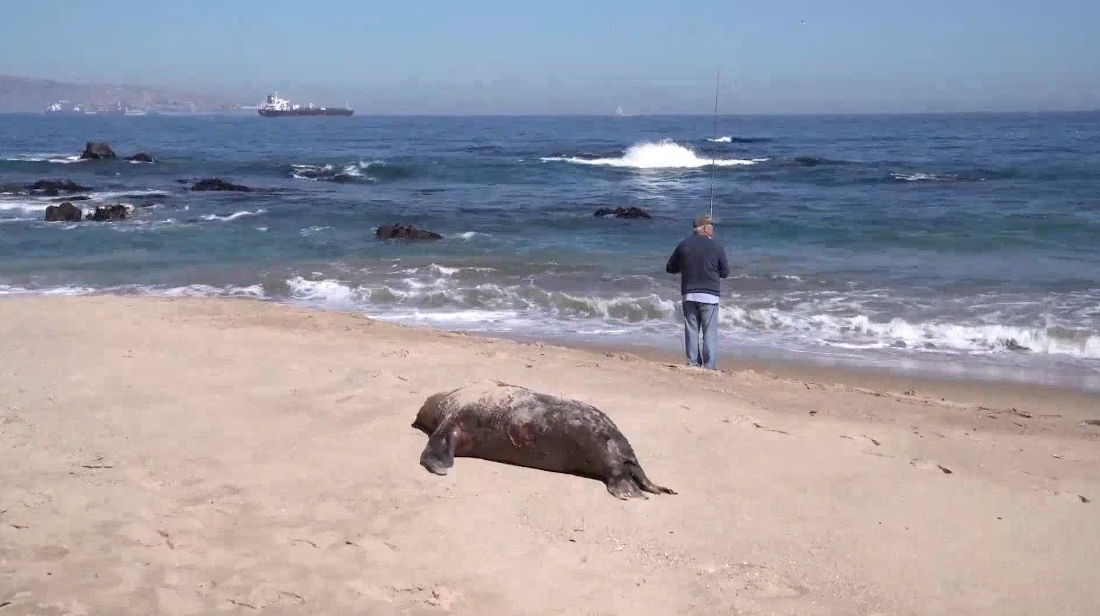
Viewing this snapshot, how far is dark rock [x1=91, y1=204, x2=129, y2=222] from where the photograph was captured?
2045cm

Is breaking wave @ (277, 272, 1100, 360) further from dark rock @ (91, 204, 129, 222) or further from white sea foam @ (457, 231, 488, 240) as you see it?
dark rock @ (91, 204, 129, 222)

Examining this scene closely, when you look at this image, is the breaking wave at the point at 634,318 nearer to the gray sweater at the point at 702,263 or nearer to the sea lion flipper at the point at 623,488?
the gray sweater at the point at 702,263

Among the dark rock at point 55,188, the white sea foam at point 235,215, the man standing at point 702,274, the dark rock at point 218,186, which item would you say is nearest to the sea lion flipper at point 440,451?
the man standing at point 702,274

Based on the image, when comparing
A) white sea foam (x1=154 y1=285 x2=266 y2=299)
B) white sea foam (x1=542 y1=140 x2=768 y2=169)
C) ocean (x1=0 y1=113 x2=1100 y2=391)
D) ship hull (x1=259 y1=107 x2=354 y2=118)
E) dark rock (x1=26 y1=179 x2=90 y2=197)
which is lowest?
white sea foam (x1=154 y1=285 x2=266 y2=299)

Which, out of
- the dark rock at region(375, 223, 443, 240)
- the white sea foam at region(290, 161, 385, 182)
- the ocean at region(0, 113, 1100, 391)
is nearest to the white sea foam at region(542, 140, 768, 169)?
the ocean at region(0, 113, 1100, 391)

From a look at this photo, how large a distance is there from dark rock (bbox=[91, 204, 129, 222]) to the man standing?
16323 millimetres

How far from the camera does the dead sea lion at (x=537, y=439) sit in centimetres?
518

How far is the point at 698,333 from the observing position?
847 centimetres

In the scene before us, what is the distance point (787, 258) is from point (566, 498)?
12006 mm

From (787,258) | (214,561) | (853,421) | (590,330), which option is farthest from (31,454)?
(787,258)

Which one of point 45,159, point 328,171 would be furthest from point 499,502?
point 45,159

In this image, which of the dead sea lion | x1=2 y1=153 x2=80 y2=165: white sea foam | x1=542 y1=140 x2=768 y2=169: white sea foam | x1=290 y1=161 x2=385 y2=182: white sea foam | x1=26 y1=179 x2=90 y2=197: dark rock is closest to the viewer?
the dead sea lion

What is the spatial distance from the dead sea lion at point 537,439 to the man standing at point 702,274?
2960mm

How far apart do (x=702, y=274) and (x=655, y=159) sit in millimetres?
34201
